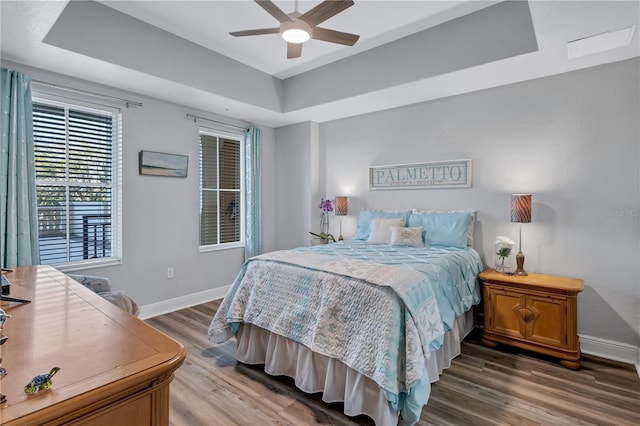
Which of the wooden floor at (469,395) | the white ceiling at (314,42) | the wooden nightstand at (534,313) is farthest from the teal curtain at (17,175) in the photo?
the wooden nightstand at (534,313)

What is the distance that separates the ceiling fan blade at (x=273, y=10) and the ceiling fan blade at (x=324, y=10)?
4.2 inches

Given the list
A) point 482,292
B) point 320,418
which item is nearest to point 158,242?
point 320,418

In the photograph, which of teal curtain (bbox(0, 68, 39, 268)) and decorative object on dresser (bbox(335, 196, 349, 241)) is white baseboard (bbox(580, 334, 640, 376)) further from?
teal curtain (bbox(0, 68, 39, 268))

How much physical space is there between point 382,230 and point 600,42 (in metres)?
2.37

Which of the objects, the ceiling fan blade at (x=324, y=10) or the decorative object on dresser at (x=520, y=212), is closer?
the ceiling fan blade at (x=324, y=10)

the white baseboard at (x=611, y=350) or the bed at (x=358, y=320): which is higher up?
the bed at (x=358, y=320)

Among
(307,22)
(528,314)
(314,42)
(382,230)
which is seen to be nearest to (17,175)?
(307,22)

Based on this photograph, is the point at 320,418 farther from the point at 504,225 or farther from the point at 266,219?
the point at 266,219

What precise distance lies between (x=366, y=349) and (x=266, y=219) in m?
3.47

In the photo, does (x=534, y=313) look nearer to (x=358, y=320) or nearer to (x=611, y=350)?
(x=611, y=350)

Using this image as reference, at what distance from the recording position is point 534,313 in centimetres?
271

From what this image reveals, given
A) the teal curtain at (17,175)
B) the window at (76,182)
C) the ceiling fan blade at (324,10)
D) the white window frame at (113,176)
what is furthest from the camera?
the white window frame at (113,176)

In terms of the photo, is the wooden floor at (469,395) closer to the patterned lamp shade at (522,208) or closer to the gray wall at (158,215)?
the patterned lamp shade at (522,208)

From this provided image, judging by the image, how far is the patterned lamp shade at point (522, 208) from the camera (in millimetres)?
2951
